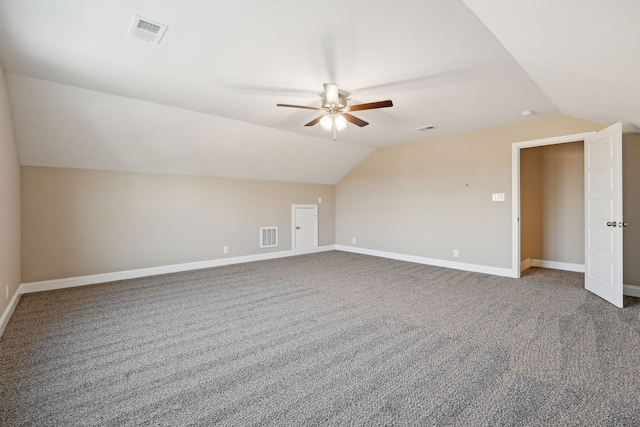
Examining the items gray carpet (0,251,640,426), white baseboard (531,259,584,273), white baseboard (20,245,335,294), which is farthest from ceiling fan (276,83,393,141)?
white baseboard (531,259,584,273)

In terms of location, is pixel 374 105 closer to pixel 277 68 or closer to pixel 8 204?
pixel 277 68

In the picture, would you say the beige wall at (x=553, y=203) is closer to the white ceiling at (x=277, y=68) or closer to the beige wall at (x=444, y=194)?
the beige wall at (x=444, y=194)

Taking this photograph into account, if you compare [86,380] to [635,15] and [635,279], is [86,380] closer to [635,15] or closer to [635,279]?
[635,15]

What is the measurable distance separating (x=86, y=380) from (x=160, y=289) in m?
2.29

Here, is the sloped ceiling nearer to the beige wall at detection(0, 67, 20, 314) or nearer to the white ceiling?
the white ceiling

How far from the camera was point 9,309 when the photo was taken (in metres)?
3.18

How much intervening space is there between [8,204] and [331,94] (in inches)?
146

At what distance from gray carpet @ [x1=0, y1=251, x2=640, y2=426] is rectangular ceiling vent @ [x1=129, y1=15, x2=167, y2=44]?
2519 mm

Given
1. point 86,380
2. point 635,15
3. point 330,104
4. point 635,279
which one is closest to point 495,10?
point 635,15

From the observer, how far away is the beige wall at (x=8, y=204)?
2.86 meters

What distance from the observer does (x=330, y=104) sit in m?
3.24

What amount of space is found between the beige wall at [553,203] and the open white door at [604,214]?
1201 millimetres

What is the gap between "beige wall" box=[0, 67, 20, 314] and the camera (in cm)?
286

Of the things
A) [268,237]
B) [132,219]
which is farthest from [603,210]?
[132,219]
